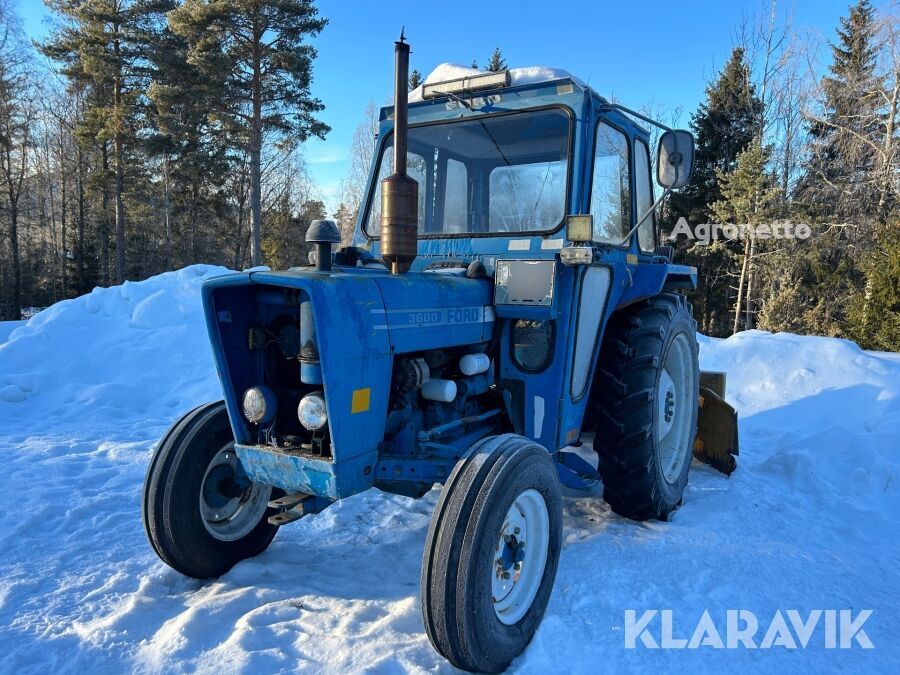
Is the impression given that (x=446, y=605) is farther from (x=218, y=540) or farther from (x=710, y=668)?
(x=218, y=540)

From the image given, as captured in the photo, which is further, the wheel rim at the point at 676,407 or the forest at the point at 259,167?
the forest at the point at 259,167

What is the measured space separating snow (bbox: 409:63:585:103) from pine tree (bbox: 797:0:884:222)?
655 inches

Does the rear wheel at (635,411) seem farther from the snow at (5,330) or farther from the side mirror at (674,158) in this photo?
the snow at (5,330)

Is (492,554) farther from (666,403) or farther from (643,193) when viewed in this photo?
(643,193)

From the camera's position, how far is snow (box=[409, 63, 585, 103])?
3.35 meters

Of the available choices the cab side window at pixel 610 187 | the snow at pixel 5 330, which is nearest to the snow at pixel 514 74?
the cab side window at pixel 610 187

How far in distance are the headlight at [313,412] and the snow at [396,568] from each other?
0.89 m

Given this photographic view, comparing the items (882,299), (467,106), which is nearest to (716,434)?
(467,106)

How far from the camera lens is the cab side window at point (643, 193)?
411 cm

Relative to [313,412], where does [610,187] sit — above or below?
above

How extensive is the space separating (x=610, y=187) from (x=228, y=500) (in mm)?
2855

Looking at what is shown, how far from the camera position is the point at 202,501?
3029mm

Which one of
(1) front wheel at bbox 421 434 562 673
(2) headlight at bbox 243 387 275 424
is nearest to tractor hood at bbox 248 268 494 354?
(2) headlight at bbox 243 387 275 424

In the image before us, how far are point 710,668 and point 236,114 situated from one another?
20359 mm
